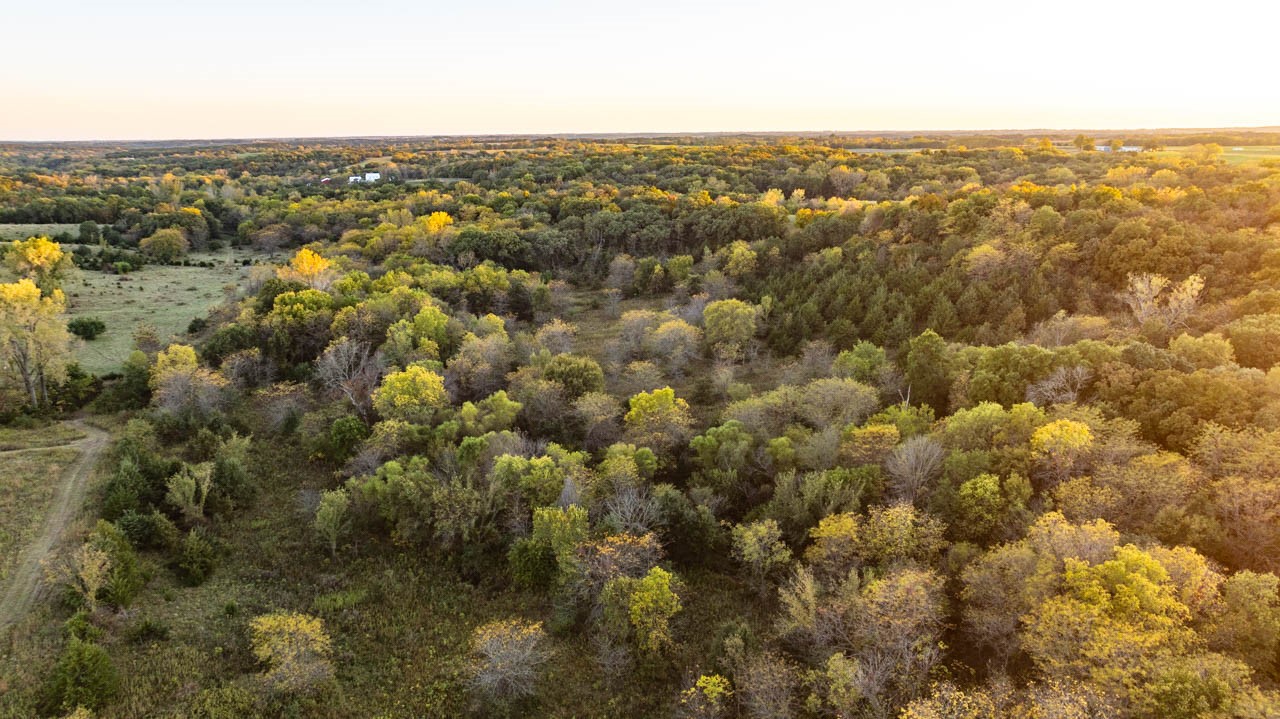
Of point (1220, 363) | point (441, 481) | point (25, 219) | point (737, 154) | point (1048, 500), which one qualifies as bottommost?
point (441, 481)

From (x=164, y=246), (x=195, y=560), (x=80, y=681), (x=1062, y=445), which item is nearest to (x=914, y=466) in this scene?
(x=1062, y=445)

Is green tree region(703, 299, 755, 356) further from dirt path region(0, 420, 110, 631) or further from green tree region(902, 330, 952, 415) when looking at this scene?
dirt path region(0, 420, 110, 631)

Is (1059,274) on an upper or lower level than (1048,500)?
upper

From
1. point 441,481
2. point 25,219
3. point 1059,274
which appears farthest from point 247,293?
point 1059,274

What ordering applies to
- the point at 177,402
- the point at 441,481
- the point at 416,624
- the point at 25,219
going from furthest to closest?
the point at 25,219
the point at 177,402
the point at 441,481
the point at 416,624

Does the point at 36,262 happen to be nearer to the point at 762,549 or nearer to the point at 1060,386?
the point at 762,549

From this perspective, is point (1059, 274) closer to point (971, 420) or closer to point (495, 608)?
point (971, 420)

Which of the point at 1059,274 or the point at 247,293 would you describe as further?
the point at 247,293
